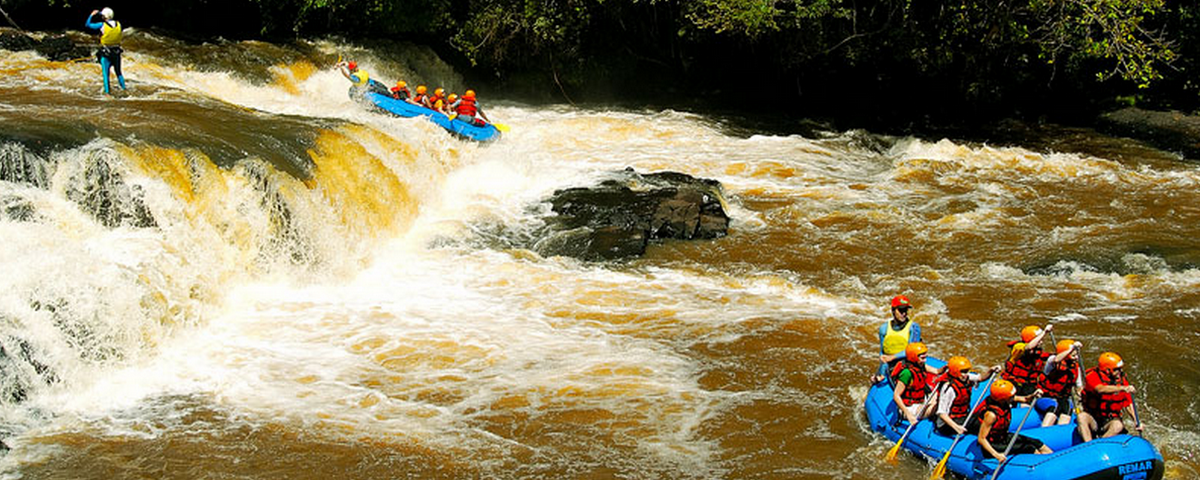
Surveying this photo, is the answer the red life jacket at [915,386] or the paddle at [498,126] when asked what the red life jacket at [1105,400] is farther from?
the paddle at [498,126]

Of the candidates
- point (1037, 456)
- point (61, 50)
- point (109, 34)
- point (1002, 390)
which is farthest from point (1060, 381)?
point (61, 50)

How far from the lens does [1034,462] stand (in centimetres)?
623

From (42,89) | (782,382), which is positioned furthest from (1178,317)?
(42,89)

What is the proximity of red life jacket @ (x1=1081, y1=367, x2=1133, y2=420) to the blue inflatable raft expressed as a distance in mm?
10229

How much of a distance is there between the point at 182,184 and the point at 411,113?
18.5ft

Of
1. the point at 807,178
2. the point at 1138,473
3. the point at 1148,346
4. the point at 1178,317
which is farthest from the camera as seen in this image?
the point at 807,178

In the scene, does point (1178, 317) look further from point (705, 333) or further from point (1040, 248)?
point (705, 333)

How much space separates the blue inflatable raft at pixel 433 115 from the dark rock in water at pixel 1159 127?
10.9m

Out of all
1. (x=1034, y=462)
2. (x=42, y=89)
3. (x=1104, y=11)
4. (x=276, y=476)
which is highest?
(x=1104, y=11)

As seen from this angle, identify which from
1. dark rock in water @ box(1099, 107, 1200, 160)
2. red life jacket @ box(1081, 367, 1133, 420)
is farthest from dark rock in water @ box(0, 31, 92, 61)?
dark rock in water @ box(1099, 107, 1200, 160)

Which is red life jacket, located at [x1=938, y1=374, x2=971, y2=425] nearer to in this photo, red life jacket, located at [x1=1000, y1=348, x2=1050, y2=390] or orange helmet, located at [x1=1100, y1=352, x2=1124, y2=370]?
red life jacket, located at [x1=1000, y1=348, x2=1050, y2=390]

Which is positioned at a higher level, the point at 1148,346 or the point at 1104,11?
the point at 1104,11

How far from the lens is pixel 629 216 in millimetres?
12273

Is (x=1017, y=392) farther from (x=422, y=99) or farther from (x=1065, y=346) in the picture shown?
(x=422, y=99)
